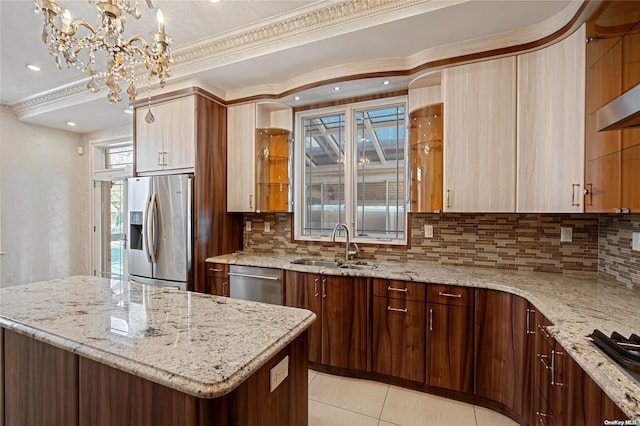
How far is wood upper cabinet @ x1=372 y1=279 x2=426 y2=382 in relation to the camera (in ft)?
7.29

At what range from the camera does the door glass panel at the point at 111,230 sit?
4.79 metres

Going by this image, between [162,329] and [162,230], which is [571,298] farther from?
[162,230]

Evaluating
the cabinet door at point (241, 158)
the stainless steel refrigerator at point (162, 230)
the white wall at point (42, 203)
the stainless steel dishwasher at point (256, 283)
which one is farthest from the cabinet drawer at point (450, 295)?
the white wall at point (42, 203)

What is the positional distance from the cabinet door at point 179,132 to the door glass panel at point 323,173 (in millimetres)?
1214

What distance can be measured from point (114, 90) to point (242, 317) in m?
1.48

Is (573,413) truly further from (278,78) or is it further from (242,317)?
(278,78)

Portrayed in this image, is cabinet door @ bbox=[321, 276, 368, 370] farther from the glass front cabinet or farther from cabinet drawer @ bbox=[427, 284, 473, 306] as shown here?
the glass front cabinet

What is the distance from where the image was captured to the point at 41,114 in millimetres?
3902

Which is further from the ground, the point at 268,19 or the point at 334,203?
the point at 268,19

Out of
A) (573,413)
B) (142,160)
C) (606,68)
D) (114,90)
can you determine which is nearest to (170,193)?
(142,160)

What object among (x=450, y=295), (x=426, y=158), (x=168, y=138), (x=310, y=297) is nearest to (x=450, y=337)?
(x=450, y=295)

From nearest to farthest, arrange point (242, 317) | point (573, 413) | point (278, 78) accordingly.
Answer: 1. point (573, 413)
2. point (242, 317)
3. point (278, 78)

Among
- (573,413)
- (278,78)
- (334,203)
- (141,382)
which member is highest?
(278,78)

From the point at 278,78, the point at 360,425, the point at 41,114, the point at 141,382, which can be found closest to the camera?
the point at 141,382
